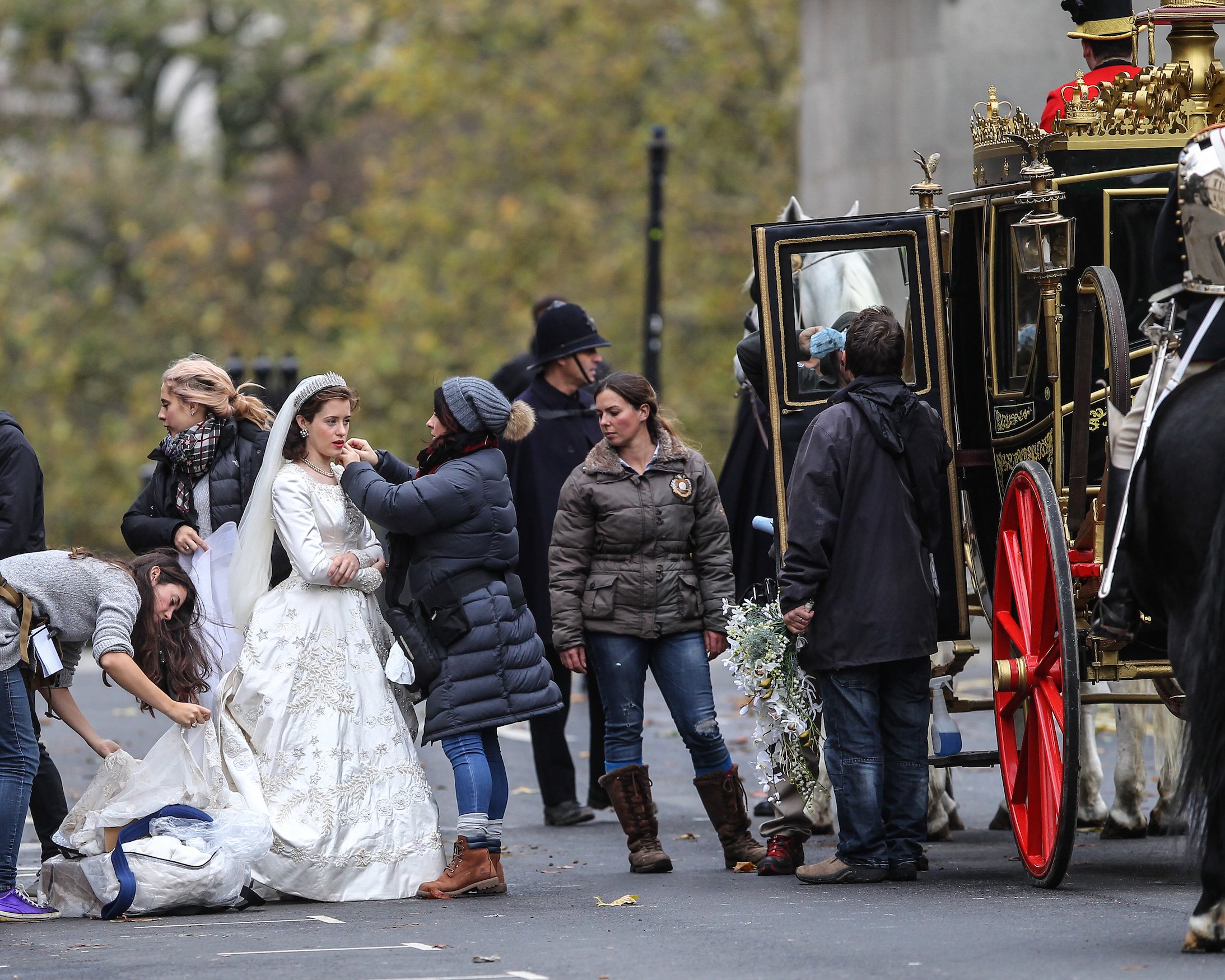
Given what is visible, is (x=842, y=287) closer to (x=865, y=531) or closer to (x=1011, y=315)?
(x=1011, y=315)

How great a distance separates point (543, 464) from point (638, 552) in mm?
1954

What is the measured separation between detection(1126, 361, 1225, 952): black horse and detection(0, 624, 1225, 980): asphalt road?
0.32 metres

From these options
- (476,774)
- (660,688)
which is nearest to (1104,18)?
(660,688)

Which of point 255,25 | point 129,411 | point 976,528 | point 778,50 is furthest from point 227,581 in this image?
point 255,25

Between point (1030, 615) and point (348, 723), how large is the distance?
8.31 feet

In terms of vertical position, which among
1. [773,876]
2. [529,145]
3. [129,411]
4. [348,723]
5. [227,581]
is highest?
[529,145]

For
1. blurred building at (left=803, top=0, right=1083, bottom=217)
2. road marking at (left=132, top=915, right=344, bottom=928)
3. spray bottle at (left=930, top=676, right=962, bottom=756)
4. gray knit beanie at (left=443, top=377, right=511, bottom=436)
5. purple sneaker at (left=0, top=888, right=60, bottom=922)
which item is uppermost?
blurred building at (left=803, top=0, right=1083, bottom=217)

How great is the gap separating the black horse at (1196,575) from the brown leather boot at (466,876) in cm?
260

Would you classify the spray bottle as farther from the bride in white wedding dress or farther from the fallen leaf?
the bride in white wedding dress

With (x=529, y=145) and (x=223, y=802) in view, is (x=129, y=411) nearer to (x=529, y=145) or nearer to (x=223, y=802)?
(x=529, y=145)

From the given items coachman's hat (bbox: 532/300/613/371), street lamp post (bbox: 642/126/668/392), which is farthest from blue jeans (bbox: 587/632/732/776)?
street lamp post (bbox: 642/126/668/392)

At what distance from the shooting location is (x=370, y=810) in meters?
7.16

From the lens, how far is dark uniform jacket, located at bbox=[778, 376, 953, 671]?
273 inches

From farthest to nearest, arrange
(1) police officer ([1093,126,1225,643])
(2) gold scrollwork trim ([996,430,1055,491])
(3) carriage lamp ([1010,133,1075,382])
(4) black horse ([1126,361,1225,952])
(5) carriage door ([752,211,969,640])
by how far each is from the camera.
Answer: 1. (5) carriage door ([752,211,969,640])
2. (2) gold scrollwork trim ([996,430,1055,491])
3. (3) carriage lamp ([1010,133,1075,382])
4. (1) police officer ([1093,126,1225,643])
5. (4) black horse ([1126,361,1225,952])
